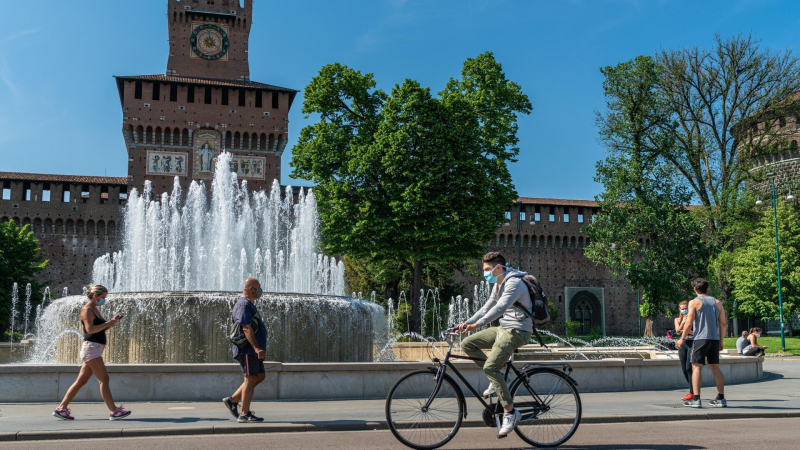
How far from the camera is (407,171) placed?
2552cm

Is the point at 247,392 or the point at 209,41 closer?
the point at 247,392

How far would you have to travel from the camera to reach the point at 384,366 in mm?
9344

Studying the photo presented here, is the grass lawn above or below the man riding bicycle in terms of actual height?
below

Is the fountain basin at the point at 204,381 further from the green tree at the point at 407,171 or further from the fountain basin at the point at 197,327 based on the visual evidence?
the green tree at the point at 407,171

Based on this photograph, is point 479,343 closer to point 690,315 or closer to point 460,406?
point 460,406

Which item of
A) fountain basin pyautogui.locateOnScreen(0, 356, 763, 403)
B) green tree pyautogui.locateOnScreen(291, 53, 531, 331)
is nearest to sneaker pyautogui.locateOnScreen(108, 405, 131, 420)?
fountain basin pyautogui.locateOnScreen(0, 356, 763, 403)

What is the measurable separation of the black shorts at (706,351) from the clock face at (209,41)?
1592 inches

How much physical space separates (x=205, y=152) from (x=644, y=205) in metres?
23.9

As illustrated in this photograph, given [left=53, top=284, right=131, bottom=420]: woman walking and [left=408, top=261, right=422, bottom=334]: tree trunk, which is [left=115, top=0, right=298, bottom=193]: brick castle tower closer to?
[left=408, top=261, right=422, bottom=334]: tree trunk

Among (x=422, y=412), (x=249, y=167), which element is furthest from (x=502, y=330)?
(x=249, y=167)

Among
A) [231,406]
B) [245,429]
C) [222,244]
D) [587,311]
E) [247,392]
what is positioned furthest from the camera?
[587,311]

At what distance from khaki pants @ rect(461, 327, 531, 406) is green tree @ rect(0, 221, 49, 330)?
32746mm

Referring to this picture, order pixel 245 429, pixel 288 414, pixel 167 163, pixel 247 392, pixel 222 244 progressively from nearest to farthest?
pixel 245 429 → pixel 247 392 → pixel 288 414 → pixel 222 244 → pixel 167 163

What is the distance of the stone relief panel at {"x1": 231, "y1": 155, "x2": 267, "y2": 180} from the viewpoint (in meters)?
40.7
